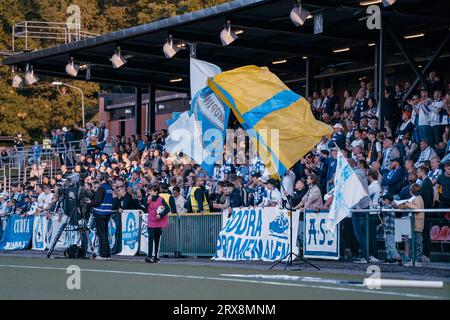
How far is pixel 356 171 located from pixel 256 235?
9.99ft

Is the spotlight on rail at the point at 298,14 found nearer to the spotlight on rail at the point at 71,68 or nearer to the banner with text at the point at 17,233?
the banner with text at the point at 17,233

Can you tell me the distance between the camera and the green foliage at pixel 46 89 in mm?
75688

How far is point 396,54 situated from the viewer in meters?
34.7

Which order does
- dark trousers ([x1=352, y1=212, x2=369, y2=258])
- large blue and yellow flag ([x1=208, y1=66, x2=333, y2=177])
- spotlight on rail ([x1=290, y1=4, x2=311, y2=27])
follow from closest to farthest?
large blue and yellow flag ([x1=208, y1=66, x2=333, y2=177]) < dark trousers ([x1=352, y1=212, x2=369, y2=258]) < spotlight on rail ([x1=290, y1=4, x2=311, y2=27])

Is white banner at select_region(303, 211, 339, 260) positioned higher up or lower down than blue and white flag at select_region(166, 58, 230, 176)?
lower down

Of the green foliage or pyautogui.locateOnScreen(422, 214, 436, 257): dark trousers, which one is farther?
the green foliage

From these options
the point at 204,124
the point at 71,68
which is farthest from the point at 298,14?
the point at 71,68

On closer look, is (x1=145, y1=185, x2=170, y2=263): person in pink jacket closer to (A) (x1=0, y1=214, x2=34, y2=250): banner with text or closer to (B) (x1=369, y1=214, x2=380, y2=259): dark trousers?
(B) (x1=369, y1=214, x2=380, y2=259): dark trousers

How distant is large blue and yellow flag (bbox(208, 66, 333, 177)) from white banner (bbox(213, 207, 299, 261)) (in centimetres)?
240

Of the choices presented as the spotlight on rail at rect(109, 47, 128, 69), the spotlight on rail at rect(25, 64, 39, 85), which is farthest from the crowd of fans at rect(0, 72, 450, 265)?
the spotlight on rail at rect(25, 64, 39, 85)

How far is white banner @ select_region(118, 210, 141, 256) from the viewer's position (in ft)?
87.8

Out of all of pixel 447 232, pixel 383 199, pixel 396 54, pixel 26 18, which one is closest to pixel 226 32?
pixel 396 54

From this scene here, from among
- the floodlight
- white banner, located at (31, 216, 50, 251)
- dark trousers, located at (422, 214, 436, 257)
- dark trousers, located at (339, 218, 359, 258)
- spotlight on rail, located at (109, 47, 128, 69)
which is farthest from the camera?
spotlight on rail, located at (109, 47, 128, 69)

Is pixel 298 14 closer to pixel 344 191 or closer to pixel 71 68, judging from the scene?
pixel 344 191
